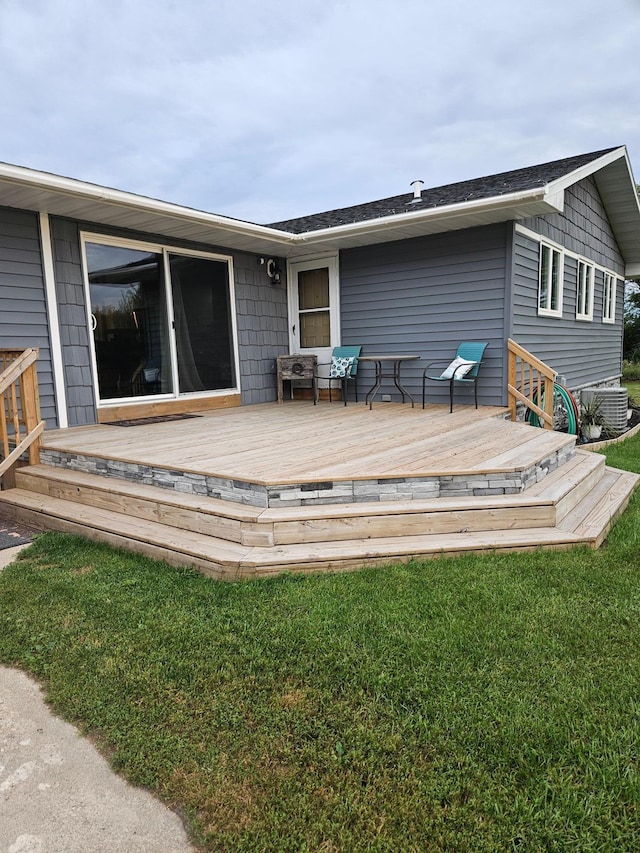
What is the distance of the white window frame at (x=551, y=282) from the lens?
6.83 metres

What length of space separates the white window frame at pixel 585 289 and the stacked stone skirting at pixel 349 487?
6.29 m

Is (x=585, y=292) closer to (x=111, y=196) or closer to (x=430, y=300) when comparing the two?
(x=430, y=300)

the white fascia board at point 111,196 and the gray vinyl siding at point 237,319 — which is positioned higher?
the white fascia board at point 111,196

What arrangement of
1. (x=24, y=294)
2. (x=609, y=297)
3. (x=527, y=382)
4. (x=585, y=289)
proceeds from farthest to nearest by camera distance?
(x=609, y=297), (x=585, y=289), (x=527, y=382), (x=24, y=294)

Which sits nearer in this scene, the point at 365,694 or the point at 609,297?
the point at 365,694

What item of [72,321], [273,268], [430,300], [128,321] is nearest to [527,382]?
[430,300]

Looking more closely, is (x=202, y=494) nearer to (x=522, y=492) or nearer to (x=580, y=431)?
(x=522, y=492)

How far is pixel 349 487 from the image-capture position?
9.96 ft

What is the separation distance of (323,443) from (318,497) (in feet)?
3.65

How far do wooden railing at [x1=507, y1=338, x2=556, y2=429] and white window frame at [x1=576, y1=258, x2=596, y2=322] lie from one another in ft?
9.56

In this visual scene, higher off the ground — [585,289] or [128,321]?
[585,289]

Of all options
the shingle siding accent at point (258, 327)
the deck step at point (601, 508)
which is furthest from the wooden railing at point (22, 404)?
the deck step at point (601, 508)

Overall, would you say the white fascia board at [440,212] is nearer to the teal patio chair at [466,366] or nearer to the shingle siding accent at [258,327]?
the shingle siding accent at [258,327]

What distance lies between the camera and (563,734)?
161 cm
